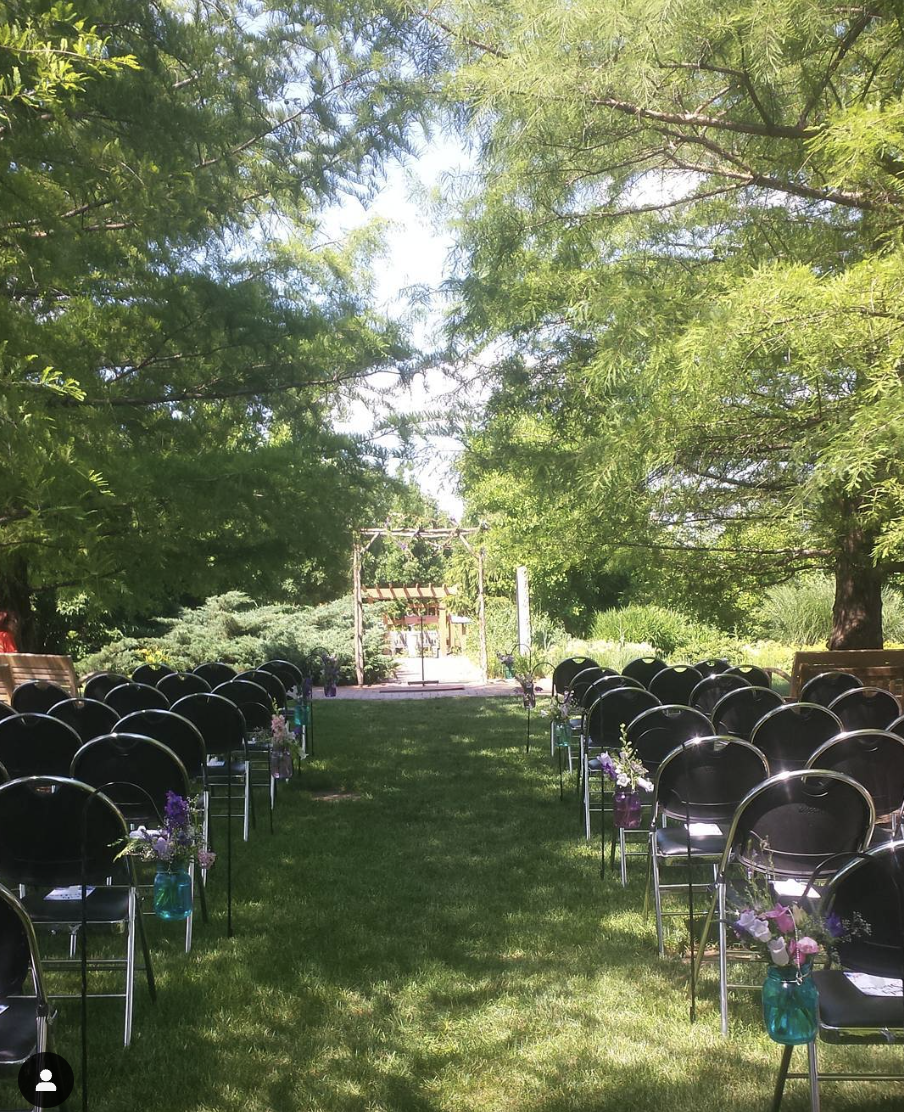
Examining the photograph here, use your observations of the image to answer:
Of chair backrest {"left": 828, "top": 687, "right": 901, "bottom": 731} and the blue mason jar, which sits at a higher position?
chair backrest {"left": 828, "top": 687, "right": 901, "bottom": 731}

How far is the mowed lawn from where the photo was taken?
10.1ft

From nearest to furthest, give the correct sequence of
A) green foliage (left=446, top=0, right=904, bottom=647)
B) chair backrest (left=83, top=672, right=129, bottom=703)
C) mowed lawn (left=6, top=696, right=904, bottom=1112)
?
mowed lawn (left=6, top=696, right=904, bottom=1112) < green foliage (left=446, top=0, right=904, bottom=647) < chair backrest (left=83, top=672, right=129, bottom=703)

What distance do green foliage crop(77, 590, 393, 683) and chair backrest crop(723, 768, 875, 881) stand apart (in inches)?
503

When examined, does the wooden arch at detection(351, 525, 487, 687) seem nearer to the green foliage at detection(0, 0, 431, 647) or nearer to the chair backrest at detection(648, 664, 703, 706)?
the green foliage at detection(0, 0, 431, 647)

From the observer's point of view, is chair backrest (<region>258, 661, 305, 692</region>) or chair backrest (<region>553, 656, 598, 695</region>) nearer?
chair backrest (<region>553, 656, 598, 695</region>)

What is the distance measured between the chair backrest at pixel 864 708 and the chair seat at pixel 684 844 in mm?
1694

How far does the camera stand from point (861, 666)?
30.4 ft

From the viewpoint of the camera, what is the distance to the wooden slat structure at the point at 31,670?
8898mm

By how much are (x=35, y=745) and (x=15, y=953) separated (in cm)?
267

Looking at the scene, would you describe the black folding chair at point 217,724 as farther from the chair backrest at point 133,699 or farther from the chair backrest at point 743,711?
the chair backrest at point 743,711

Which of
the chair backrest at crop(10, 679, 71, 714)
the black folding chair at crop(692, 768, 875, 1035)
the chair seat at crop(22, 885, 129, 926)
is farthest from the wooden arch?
the black folding chair at crop(692, 768, 875, 1035)

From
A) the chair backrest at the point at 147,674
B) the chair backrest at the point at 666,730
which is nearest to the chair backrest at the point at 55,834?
the chair backrest at the point at 666,730

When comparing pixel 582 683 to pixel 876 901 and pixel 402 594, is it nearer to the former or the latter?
pixel 876 901

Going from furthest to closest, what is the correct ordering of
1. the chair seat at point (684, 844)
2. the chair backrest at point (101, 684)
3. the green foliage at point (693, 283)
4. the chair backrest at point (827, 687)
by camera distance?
the chair backrest at point (101, 684)
the chair backrest at point (827, 687)
the green foliage at point (693, 283)
the chair seat at point (684, 844)
